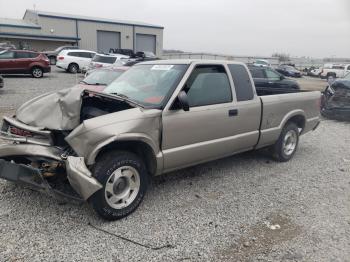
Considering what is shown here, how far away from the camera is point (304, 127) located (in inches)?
254

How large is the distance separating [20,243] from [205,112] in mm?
2635

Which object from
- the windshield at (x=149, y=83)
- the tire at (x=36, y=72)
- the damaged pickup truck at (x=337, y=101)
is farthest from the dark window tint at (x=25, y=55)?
the windshield at (x=149, y=83)

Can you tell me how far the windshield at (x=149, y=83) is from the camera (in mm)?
4223

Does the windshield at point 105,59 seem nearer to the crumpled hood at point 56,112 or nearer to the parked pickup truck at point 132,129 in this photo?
the parked pickup truck at point 132,129

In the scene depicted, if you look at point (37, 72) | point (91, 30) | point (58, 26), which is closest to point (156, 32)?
point (91, 30)

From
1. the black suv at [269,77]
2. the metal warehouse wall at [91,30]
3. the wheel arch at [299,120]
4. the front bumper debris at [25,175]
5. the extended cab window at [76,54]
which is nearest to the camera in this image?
the front bumper debris at [25,175]

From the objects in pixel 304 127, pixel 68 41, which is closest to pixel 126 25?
pixel 68 41

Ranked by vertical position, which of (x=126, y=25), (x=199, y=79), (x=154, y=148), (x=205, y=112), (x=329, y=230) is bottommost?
(x=329, y=230)

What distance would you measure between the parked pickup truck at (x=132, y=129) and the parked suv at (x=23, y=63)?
1645 cm

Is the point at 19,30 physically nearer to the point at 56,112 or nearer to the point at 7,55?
the point at 7,55

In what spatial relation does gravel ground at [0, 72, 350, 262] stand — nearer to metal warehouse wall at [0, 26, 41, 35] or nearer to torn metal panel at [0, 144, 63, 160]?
torn metal panel at [0, 144, 63, 160]

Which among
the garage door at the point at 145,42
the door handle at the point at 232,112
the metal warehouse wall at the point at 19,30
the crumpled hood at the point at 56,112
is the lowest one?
the door handle at the point at 232,112

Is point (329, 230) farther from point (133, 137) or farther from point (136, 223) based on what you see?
point (133, 137)

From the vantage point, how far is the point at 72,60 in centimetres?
2469
